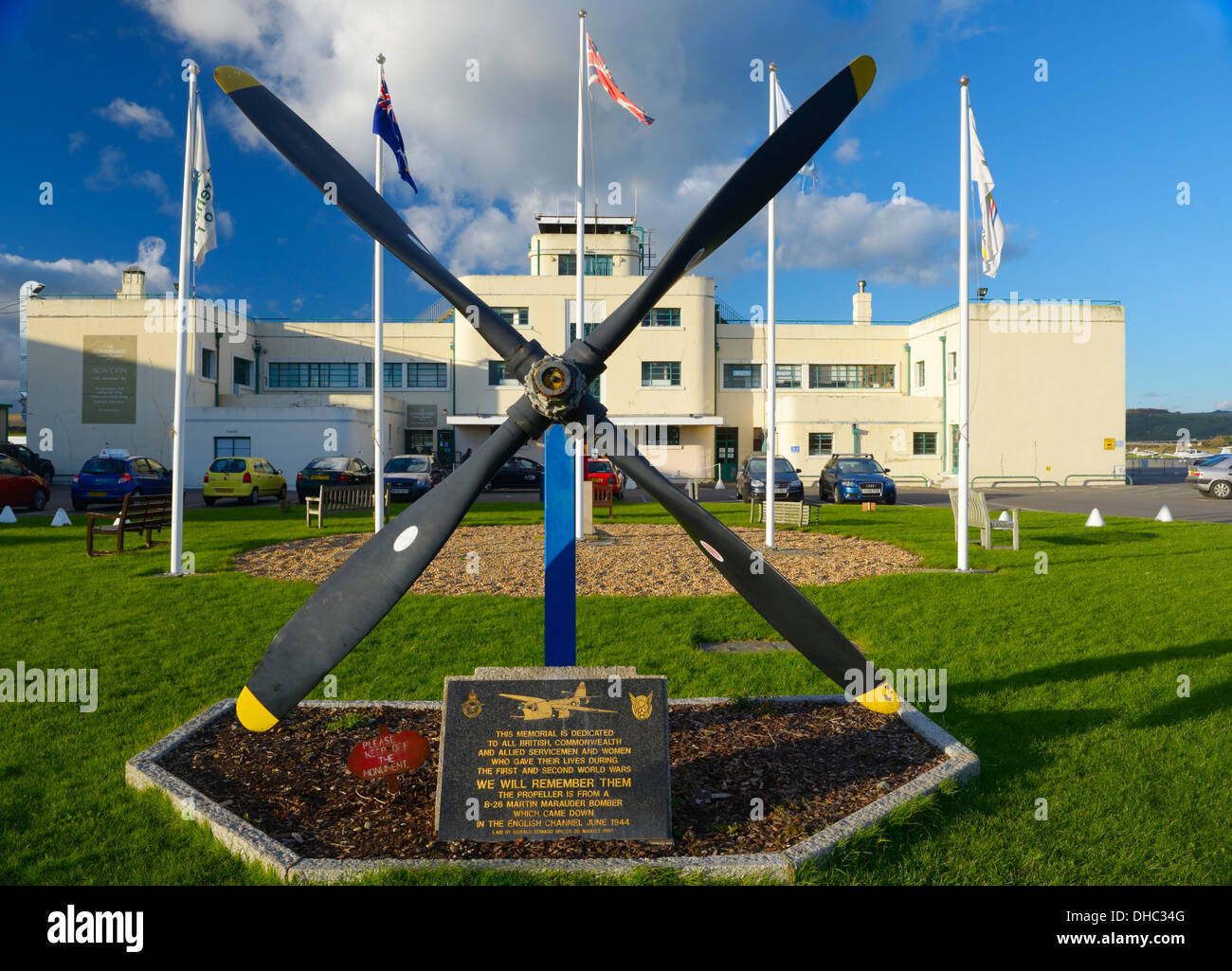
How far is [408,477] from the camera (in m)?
26.2

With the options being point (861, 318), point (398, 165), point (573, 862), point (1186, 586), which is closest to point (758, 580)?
point (573, 862)

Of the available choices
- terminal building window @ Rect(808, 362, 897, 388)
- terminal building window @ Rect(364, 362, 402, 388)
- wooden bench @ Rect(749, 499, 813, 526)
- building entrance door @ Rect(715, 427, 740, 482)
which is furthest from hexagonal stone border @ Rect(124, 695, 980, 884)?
terminal building window @ Rect(808, 362, 897, 388)

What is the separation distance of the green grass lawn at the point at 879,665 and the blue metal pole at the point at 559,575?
142 cm

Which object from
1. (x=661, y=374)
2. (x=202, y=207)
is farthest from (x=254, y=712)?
(x=661, y=374)

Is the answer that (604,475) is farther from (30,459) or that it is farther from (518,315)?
(30,459)

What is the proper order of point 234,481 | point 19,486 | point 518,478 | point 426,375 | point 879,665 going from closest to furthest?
point 879,665 → point 19,486 → point 234,481 → point 518,478 → point 426,375

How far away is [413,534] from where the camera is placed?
4.07 meters

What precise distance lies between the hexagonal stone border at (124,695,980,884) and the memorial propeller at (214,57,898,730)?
0.77 meters

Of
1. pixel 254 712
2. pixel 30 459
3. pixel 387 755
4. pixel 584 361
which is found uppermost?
pixel 584 361

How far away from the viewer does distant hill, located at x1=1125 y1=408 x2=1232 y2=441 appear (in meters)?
176

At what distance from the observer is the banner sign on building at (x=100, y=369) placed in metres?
38.0

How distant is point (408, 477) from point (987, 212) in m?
19.5

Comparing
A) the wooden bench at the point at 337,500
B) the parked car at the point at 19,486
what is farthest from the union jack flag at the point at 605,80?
the parked car at the point at 19,486

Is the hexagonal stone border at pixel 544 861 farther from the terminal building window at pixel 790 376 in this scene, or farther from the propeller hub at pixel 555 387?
the terminal building window at pixel 790 376
